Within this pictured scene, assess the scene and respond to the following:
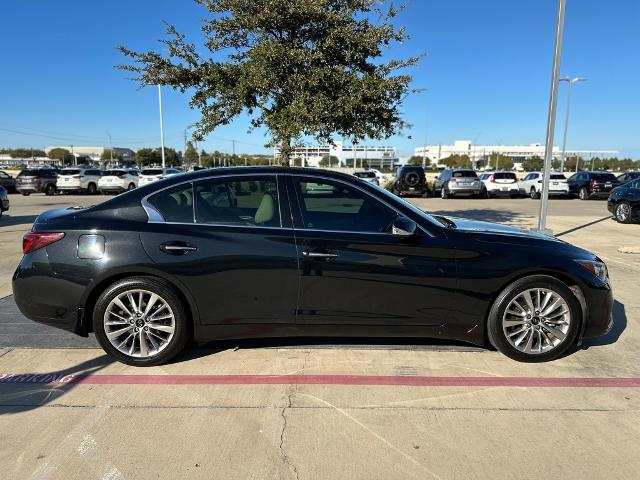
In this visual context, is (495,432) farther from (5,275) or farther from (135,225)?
(5,275)

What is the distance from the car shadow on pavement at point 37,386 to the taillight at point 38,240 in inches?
40.9

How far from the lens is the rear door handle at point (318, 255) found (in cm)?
391

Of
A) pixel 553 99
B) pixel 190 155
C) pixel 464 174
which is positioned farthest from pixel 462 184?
pixel 190 155

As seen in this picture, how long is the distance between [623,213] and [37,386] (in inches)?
637

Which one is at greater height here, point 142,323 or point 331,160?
point 331,160

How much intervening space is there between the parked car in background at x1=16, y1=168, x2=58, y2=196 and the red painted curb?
96.7ft

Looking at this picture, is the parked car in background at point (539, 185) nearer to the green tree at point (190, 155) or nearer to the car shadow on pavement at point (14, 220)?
the car shadow on pavement at point (14, 220)

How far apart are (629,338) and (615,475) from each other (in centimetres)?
261

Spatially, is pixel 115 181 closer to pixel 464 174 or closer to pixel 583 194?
pixel 464 174

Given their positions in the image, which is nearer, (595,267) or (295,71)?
(595,267)

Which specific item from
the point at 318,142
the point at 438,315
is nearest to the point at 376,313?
the point at 438,315

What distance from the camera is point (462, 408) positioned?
11.3ft

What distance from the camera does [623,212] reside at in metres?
14.9

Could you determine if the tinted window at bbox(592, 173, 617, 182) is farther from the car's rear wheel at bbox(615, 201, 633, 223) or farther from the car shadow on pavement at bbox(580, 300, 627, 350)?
the car shadow on pavement at bbox(580, 300, 627, 350)
